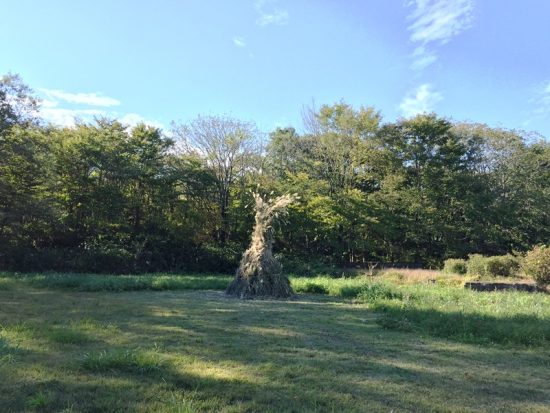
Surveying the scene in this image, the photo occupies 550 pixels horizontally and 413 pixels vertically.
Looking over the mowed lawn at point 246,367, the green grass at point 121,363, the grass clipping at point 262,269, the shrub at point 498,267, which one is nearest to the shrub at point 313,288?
the grass clipping at point 262,269

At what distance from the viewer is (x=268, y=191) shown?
30.5 metres

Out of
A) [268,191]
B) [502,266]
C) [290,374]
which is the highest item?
[268,191]

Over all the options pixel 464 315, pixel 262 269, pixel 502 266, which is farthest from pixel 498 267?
pixel 464 315

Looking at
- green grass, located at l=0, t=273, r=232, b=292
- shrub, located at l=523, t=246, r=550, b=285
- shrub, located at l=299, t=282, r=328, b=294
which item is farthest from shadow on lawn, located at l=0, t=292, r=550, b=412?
shrub, located at l=523, t=246, r=550, b=285

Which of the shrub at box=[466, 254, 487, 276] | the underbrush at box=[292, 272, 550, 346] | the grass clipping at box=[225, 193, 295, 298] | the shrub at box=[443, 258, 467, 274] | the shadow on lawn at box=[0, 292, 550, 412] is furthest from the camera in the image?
the shrub at box=[443, 258, 467, 274]

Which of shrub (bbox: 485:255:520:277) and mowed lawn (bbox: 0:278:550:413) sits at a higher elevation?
shrub (bbox: 485:255:520:277)

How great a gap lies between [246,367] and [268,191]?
2523 cm

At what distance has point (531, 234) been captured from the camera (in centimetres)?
3388

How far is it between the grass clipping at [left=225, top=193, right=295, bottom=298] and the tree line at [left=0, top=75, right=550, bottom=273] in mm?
10586

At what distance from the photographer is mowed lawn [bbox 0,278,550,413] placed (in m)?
4.17

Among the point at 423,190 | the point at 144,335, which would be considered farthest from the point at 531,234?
the point at 144,335

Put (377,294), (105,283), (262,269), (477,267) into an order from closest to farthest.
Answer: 1. (377,294)
2. (262,269)
3. (105,283)
4. (477,267)

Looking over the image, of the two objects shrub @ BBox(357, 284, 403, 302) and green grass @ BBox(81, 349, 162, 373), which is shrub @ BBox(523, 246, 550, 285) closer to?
shrub @ BBox(357, 284, 403, 302)

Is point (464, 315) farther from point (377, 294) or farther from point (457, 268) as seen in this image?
point (457, 268)
